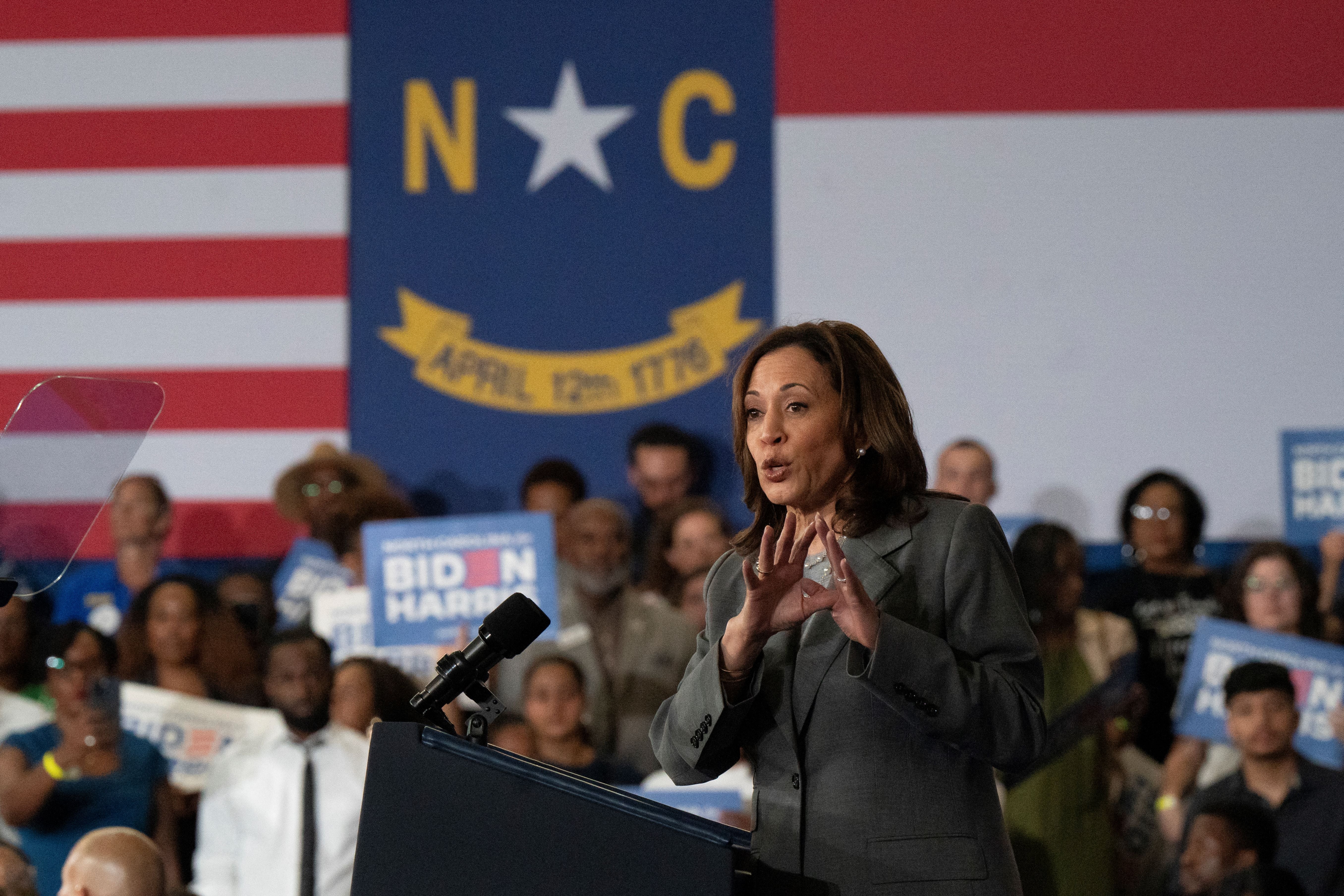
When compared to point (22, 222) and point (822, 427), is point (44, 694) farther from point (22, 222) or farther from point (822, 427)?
point (822, 427)

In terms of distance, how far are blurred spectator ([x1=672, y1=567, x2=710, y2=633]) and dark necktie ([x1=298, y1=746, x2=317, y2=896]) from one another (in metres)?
1.29

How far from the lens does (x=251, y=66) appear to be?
6566 millimetres

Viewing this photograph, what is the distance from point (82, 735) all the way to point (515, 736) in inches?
47.6

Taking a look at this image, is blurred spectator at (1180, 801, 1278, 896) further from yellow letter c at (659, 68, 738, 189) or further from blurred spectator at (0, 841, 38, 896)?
yellow letter c at (659, 68, 738, 189)

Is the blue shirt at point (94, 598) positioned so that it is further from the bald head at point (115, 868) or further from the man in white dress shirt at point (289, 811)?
the bald head at point (115, 868)

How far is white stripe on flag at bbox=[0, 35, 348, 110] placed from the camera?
258 inches

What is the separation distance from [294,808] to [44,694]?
3.64 feet

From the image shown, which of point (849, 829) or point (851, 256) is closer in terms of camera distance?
point (849, 829)

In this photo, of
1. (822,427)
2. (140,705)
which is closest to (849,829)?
(822,427)

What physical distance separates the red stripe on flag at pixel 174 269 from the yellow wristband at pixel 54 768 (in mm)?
2780

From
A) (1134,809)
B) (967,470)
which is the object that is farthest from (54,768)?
(1134,809)

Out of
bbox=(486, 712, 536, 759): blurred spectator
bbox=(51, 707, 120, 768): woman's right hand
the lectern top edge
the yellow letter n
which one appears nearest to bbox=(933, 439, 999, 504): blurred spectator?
bbox=(486, 712, 536, 759): blurred spectator

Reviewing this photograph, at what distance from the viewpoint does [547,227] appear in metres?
6.47

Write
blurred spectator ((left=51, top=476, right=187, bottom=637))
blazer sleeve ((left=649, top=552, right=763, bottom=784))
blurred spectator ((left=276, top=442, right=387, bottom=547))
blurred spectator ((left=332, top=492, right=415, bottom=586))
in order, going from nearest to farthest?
blazer sleeve ((left=649, top=552, right=763, bottom=784)) < blurred spectator ((left=332, top=492, right=415, bottom=586)) < blurred spectator ((left=51, top=476, right=187, bottom=637)) < blurred spectator ((left=276, top=442, right=387, bottom=547))
